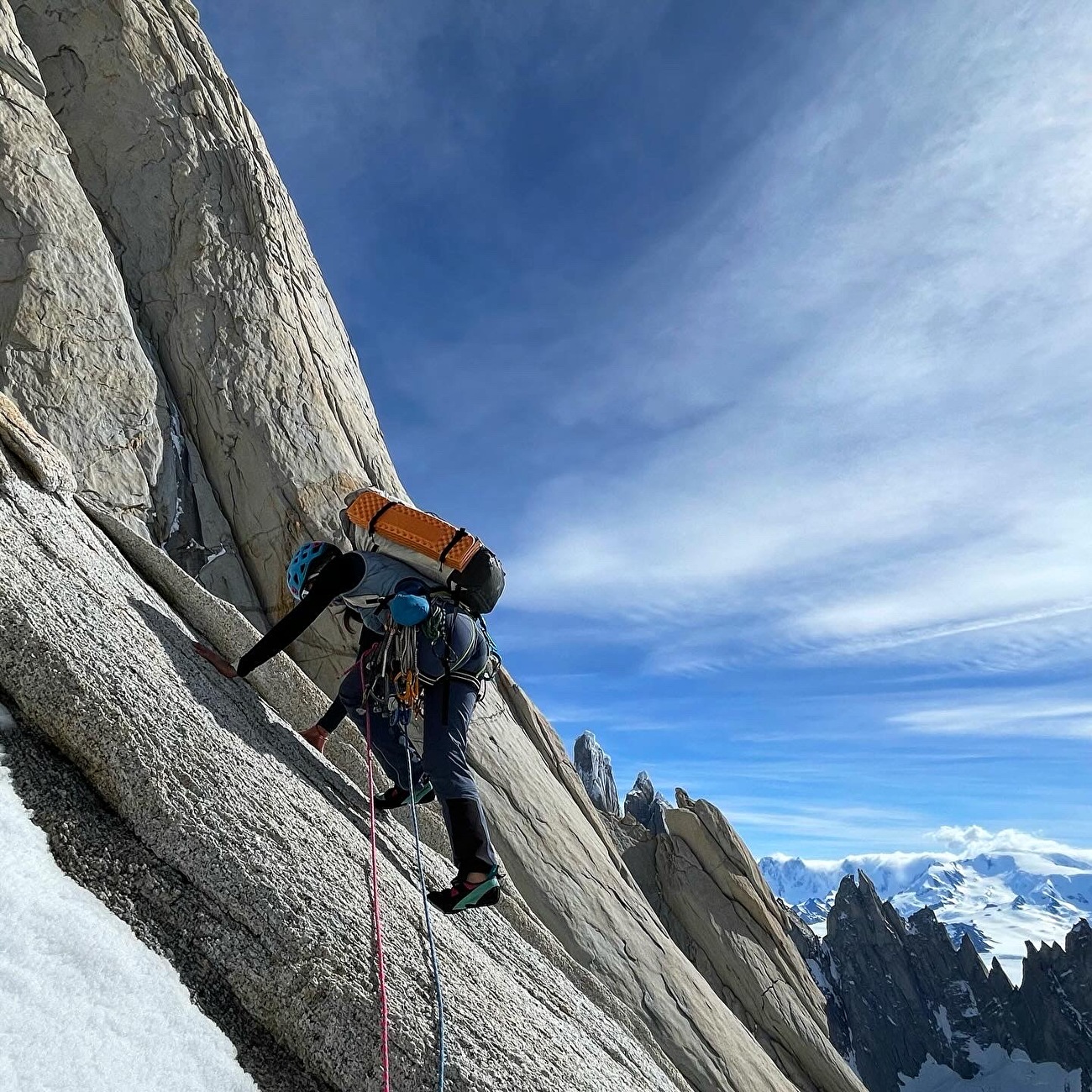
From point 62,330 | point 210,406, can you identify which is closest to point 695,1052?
point 210,406

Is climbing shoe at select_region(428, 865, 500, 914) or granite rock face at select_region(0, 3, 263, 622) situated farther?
granite rock face at select_region(0, 3, 263, 622)

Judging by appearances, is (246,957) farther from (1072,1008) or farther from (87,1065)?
(1072,1008)

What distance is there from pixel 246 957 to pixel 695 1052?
8.90 meters

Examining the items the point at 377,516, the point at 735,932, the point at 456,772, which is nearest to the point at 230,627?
the point at 377,516

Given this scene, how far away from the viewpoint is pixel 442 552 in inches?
250

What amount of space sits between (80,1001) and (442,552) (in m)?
3.81

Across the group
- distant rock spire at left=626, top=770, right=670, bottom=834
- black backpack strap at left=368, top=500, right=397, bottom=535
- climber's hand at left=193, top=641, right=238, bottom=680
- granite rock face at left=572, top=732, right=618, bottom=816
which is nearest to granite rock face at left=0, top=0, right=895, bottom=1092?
climber's hand at left=193, top=641, right=238, bottom=680

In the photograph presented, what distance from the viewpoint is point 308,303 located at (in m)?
14.6

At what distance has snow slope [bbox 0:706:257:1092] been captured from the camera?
2.98 metres

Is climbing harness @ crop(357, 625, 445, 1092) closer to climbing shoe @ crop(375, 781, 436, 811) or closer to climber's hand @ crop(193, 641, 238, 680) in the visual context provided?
climbing shoe @ crop(375, 781, 436, 811)

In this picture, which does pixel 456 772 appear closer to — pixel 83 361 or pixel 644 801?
pixel 83 361

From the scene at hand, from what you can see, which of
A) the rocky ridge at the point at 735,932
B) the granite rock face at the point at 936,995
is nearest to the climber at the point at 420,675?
the rocky ridge at the point at 735,932

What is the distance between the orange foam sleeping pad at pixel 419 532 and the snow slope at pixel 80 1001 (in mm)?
3276

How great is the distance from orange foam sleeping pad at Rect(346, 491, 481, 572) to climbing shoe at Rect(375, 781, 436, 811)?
78.0 inches
